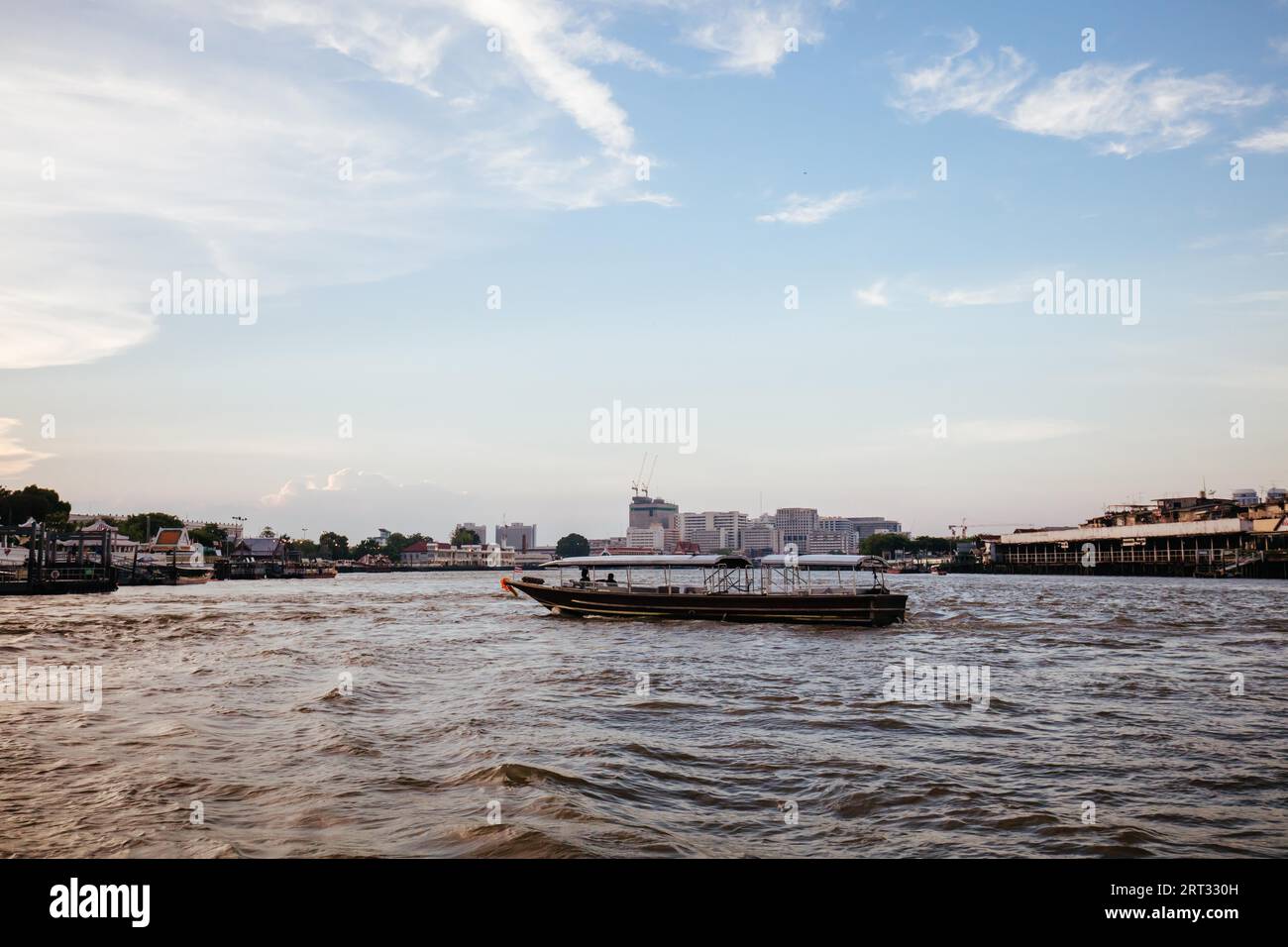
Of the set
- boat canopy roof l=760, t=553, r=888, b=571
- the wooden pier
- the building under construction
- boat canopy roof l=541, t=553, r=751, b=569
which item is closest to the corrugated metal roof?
the building under construction

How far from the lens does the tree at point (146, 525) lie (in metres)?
153

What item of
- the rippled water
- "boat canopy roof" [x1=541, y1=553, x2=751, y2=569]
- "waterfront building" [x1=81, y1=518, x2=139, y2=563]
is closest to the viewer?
the rippled water

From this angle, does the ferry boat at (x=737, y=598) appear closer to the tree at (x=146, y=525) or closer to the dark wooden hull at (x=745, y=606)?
the dark wooden hull at (x=745, y=606)

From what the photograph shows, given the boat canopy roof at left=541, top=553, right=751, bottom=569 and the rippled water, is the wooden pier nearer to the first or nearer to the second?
the rippled water

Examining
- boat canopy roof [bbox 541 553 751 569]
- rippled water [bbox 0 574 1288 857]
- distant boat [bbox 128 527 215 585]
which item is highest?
boat canopy roof [bbox 541 553 751 569]

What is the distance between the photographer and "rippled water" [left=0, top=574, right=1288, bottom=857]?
32.1 ft

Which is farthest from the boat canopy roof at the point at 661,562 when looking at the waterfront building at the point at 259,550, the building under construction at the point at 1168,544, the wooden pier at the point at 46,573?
the waterfront building at the point at 259,550

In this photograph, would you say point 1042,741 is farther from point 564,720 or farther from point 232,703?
point 232,703

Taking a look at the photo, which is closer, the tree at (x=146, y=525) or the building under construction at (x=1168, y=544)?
the building under construction at (x=1168, y=544)

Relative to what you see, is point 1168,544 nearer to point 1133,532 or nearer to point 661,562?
point 1133,532

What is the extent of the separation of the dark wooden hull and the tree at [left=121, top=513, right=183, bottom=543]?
436ft

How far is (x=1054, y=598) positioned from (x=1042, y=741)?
181 ft

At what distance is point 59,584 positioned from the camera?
68.0m

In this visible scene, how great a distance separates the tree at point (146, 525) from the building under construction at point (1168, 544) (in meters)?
145
